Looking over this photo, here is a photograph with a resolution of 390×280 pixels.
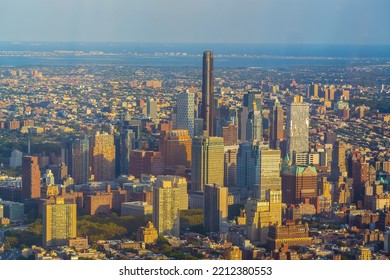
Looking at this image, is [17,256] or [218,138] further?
[218,138]

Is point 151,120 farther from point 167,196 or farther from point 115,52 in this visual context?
point 167,196

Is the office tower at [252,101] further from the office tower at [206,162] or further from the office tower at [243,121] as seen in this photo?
the office tower at [206,162]

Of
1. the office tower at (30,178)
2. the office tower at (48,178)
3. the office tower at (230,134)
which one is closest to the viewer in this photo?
the office tower at (30,178)

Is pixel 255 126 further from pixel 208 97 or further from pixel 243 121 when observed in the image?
pixel 208 97

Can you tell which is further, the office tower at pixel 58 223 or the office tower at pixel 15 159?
the office tower at pixel 15 159

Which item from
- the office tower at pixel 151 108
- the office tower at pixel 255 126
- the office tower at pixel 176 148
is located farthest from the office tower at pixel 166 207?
the office tower at pixel 151 108

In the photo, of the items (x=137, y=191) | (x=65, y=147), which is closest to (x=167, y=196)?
(x=137, y=191)
